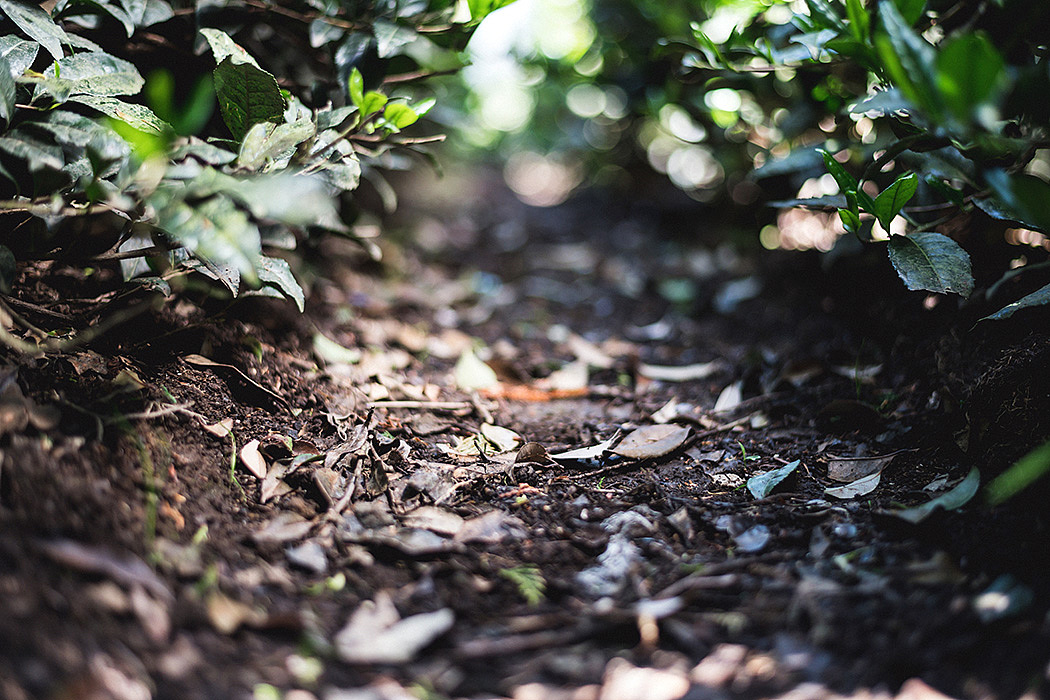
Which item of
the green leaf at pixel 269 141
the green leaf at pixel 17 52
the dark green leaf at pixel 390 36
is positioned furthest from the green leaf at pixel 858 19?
the green leaf at pixel 17 52

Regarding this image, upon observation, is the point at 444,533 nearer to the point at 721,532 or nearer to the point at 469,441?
the point at 469,441

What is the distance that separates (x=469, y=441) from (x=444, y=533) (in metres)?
0.32

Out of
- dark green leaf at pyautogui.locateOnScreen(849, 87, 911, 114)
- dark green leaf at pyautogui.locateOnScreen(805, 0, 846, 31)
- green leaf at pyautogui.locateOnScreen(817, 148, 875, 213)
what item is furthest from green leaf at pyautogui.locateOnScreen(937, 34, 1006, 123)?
dark green leaf at pyautogui.locateOnScreen(805, 0, 846, 31)

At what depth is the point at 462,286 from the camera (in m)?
2.49

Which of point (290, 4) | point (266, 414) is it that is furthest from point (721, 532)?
point (290, 4)

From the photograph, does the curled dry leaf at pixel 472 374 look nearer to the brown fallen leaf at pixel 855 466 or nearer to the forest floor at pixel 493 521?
the forest floor at pixel 493 521

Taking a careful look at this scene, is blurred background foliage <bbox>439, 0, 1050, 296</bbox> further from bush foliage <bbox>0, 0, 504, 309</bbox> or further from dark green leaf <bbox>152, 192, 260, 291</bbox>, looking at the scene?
dark green leaf <bbox>152, 192, 260, 291</bbox>

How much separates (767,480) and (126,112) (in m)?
1.33

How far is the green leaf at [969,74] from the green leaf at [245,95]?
1.03m

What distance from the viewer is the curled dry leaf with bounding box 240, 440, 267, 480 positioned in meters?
1.10

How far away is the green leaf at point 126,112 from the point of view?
1085 mm

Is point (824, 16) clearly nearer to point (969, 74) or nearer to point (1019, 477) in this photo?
point (969, 74)

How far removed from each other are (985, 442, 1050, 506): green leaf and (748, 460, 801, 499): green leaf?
12.0 inches

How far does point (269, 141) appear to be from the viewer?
3.43ft
